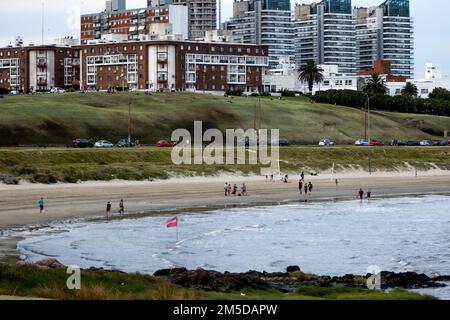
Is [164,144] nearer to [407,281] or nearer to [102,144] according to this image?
[102,144]

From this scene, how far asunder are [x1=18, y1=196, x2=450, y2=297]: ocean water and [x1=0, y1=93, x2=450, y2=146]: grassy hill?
56.2 meters

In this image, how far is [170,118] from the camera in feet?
504

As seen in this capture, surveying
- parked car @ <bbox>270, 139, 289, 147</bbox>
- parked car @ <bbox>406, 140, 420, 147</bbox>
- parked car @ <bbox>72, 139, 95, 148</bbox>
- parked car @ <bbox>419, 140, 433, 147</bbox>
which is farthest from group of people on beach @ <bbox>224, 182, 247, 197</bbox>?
parked car @ <bbox>419, 140, 433, 147</bbox>

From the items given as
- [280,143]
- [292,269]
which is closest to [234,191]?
[292,269]

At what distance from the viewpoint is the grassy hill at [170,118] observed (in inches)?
5281

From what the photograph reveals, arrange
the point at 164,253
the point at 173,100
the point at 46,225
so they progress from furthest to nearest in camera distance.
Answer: the point at 173,100 < the point at 46,225 < the point at 164,253

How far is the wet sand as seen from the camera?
74938 millimetres

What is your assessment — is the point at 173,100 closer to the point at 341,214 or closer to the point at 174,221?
the point at 341,214

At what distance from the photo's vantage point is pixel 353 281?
146ft


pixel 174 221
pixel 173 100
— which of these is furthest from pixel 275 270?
pixel 173 100

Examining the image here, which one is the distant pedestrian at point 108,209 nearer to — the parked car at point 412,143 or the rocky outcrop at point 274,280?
the rocky outcrop at point 274,280

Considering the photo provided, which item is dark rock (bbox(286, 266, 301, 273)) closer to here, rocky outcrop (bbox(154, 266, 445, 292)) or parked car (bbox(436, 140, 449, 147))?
rocky outcrop (bbox(154, 266, 445, 292))

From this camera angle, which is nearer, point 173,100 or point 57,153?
point 57,153

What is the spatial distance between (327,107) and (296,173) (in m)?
73.6
